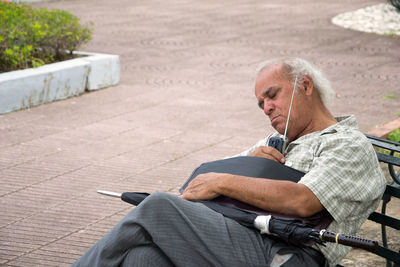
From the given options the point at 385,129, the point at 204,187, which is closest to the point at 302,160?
the point at 204,187

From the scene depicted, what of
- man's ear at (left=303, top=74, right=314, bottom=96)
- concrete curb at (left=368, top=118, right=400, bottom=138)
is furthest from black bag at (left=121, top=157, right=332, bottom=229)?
concrete curb at (left=368, top=118, right=400, bottom=138)

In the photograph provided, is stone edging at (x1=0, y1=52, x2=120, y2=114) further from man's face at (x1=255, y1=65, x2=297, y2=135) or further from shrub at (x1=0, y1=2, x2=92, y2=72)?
man's face at (x1=255, y1=65, x2=297, y2=135)

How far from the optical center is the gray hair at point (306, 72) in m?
3.32

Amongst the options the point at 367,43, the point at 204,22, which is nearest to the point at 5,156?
the point at 367,43

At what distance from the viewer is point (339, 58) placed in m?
11.5

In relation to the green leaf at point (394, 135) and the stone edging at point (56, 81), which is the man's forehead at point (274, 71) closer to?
the green leaf at point (394, 135)

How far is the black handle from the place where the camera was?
2.39m

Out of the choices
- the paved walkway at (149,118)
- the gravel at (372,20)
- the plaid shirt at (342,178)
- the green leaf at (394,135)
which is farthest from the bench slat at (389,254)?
the gravel at (372,20)

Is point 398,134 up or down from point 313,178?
down

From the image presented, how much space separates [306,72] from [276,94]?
186 mm

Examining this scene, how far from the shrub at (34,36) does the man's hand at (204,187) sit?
569 cm

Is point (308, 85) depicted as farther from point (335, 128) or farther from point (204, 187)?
point (204, 187)

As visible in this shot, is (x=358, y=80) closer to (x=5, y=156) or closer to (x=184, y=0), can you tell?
(x=5, y=156)

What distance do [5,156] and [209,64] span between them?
5248mm
